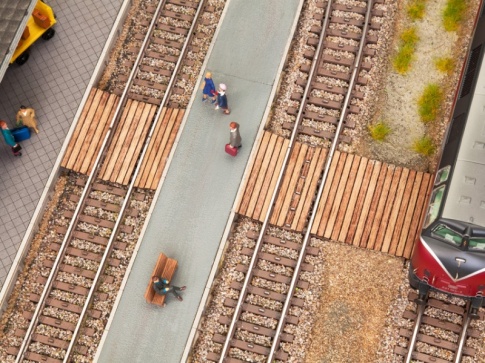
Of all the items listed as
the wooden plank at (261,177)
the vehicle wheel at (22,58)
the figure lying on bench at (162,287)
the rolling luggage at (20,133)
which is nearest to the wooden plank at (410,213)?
the wooden plank at (261,177)

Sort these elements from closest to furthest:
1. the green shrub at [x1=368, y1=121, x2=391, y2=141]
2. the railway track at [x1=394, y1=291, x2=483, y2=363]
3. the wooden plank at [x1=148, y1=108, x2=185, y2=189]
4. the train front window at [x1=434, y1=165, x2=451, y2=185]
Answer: the train front window at [x1=434, y1=165, x2=451, y2=185]
the railway track at [x1=394, y1=291, x2=483, y2=363]
the green shrub at [x1=368, y1=121, x2=391, y2=141]
the wooden plank at [x1=148, y1=108, x2=185, y2=189]

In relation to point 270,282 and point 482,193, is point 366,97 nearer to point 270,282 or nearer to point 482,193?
point 482,193

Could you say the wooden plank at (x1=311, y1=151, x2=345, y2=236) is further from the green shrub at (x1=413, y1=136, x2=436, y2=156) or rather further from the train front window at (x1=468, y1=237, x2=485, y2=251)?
the train front window at (x1=468, y1=237, x2=485, y2=251)

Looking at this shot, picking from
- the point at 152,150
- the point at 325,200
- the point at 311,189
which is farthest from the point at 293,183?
the point at 152,150

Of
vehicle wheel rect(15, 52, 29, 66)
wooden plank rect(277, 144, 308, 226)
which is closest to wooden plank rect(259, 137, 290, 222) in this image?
wooden plank rect(277, 144, 308, 226)

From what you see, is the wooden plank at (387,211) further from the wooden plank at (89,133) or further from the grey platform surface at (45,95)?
the grey platform surface at (45,95)

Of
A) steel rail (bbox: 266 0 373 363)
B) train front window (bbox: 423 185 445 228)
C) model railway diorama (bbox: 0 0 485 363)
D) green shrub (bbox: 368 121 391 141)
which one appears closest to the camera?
train front window (bbox: 423 185 445 228)

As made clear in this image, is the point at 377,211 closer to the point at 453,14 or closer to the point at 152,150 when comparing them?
the point at 453,14
